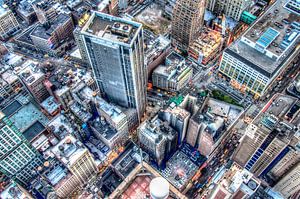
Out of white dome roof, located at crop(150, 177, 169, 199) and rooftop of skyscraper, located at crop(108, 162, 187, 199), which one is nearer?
white dome roof, located at crop(150, 177, 169, 199)

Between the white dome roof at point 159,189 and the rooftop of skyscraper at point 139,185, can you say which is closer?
the white dome roof at point 159,189

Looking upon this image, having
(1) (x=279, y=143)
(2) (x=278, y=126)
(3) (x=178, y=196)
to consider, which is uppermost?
(3) (x=178, y=196)

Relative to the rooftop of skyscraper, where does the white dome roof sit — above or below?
above

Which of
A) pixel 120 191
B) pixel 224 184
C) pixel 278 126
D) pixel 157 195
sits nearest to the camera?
pixel 157 195

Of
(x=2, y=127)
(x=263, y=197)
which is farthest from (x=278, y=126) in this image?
(x=2, y=127)

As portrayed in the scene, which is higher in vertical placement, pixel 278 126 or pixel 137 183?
pixel 137 183

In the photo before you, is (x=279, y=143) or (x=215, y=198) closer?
(x=215, y=198)

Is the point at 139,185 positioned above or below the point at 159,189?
below

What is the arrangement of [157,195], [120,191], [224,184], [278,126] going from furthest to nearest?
[278,126], [224,184], [120,191], [157,195]

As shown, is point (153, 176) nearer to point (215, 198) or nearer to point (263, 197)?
point (215, 198)

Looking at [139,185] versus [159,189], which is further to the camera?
[139,185]

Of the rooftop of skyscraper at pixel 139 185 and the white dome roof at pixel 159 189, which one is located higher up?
the white dome roof at pixel 159 189
